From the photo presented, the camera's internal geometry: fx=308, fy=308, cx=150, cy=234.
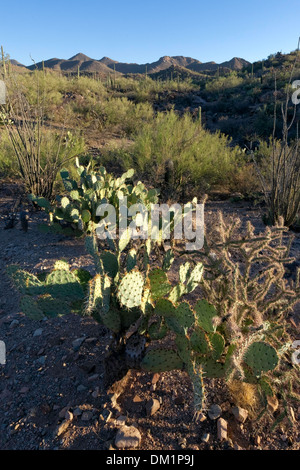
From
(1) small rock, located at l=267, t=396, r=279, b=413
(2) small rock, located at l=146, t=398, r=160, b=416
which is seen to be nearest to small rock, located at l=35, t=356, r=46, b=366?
(2) small rock, located at l=146, t=398, r=160, b=416

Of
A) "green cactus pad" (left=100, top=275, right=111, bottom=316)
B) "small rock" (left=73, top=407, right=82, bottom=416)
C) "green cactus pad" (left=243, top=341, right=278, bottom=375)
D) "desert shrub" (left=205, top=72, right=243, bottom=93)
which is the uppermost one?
"desert shrub" (left=205, top=72, right=243, bottom=93)

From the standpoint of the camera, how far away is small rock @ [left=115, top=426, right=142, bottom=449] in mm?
1719

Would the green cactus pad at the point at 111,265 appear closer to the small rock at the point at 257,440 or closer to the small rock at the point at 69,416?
the small rock at the point at 69,416

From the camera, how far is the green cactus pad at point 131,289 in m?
1.80

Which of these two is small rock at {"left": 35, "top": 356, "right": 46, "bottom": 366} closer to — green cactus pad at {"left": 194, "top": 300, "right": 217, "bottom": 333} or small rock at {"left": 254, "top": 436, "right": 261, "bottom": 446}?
green cactus pad at {"left": 194, "top": 300, "right": 217, "bottom": 333}

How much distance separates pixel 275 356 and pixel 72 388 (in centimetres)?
135

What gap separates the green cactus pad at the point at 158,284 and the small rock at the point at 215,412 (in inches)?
30.2

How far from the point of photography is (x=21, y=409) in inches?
78.9

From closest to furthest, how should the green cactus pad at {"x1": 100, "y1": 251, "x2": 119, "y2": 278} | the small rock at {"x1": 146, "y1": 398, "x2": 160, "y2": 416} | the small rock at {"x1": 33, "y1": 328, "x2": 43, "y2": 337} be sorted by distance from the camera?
the small rock at {"x1": 146, "y1": 398, "x2": 160, "y2": 416} < the green cactus pad at {"x1": 100, "y1": 251, "x2": 119, "y2": 278} < the small rock at {"x1": 33, "y1": 328, "x2": 43, "y2": 337}

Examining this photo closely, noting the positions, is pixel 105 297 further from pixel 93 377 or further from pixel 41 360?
pixel 41 360

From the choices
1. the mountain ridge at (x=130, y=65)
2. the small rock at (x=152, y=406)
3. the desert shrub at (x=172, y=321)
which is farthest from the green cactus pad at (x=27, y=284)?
the mountain ridge at (x=130, y=65)

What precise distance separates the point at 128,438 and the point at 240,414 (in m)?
0.69

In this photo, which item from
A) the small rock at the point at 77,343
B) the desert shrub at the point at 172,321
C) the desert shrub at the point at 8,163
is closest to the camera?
the desert shrub at the point at 172,321
